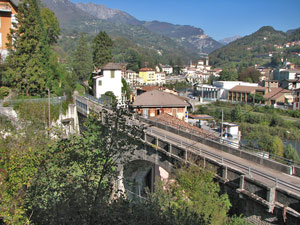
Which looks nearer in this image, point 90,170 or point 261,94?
point 90,170

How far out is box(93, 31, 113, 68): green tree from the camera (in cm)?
4606

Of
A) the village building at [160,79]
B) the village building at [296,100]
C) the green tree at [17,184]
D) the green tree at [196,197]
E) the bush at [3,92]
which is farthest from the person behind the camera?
the village building at [160,79]

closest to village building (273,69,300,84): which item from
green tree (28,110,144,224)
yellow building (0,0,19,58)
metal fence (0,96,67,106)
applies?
metal fence (0,96,67,106)

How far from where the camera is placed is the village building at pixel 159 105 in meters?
25.2

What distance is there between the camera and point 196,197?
9.35 meters

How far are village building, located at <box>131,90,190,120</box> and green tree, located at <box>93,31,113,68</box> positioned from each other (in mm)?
21912

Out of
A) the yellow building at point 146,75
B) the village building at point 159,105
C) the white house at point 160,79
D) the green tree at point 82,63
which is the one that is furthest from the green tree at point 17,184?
the white house at point 160,79

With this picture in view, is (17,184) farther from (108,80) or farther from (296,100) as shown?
(296,100)

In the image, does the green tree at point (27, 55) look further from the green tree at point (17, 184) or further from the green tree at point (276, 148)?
the green tree at point (276, 148)

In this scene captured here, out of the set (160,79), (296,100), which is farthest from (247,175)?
(160,79)

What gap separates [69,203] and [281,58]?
177819 millimetres

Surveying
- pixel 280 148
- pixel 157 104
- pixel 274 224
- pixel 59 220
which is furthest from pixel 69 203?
pixel 280 148

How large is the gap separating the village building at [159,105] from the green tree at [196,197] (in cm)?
1470

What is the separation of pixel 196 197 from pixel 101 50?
40.0 m
